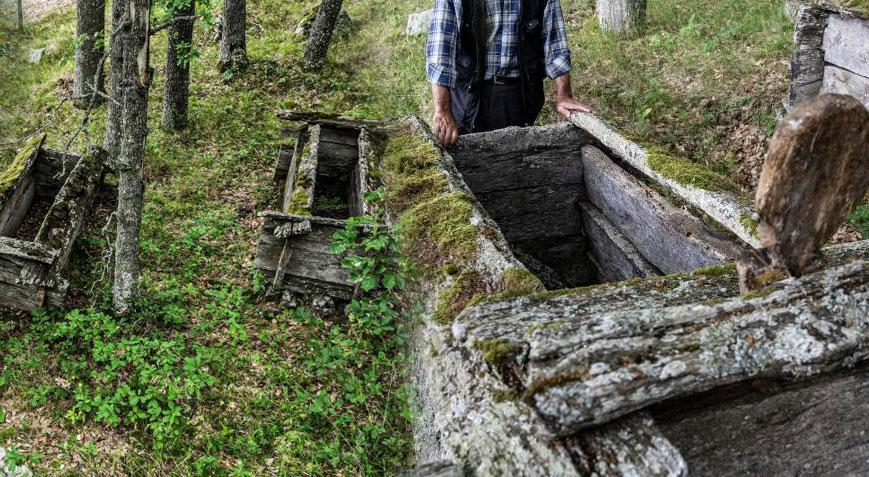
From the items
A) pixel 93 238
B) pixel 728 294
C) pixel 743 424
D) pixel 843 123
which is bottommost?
pixel 93 238

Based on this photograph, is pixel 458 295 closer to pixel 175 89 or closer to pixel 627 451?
pixel 627 451

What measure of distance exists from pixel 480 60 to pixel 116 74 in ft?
10.5

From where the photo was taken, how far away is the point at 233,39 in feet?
38.0

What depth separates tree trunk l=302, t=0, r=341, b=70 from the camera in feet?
37.7

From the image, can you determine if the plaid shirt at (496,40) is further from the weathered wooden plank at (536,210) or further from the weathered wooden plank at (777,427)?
the weathered wooden plank at (777,427)

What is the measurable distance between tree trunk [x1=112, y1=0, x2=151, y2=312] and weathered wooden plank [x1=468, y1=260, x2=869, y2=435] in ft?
15.0

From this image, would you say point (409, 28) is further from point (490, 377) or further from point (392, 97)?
point (490, 377)

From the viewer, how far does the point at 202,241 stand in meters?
7.00

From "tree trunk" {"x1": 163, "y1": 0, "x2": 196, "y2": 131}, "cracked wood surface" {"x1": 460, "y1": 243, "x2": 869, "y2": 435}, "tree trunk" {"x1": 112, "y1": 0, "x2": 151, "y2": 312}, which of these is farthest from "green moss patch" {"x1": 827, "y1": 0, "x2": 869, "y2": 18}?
"tree trunk" {"x1": 163, "y1": 0, "x2": 196, "y2": 131}

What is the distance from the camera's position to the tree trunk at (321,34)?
1148 centimetres

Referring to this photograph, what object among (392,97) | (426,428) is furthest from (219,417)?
(392,97)

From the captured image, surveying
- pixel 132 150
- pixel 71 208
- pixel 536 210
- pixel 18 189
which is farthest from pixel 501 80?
pixel 18 189

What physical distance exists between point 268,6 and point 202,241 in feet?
30.1

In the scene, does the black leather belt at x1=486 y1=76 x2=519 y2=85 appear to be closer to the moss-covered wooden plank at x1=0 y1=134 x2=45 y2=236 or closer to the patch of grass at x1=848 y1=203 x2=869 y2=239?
the patch of grass at x1=848 y1=203 x2=869 y2=239
